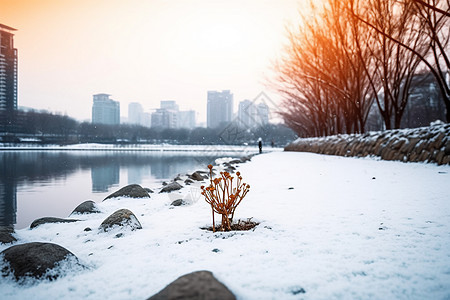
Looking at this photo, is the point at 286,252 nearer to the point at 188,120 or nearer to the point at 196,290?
the point at 196,290

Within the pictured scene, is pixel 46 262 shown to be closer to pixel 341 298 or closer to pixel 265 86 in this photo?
pixel 341 298

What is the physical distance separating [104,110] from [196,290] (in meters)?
162

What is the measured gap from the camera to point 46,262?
5.64 ft

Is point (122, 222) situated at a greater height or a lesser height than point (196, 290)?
lesser

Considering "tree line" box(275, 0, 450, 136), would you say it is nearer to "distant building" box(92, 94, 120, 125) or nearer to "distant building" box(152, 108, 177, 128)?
"distant building" box(152, 108, 177, 128)

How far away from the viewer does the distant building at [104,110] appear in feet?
476

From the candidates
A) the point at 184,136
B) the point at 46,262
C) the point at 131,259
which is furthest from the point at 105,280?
the point at 184,136

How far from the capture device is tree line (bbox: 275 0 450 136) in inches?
318

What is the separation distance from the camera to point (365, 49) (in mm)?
10867

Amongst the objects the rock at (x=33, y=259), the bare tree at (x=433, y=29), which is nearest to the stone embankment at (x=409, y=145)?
the bare tree at (x=433, y=29)

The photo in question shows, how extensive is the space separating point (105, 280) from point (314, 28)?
510 inches

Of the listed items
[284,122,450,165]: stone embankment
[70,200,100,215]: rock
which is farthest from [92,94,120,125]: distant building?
[70,200,100,215]: rock

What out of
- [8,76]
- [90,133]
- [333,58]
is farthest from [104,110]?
[333,58]

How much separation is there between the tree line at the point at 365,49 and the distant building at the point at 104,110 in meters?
148
